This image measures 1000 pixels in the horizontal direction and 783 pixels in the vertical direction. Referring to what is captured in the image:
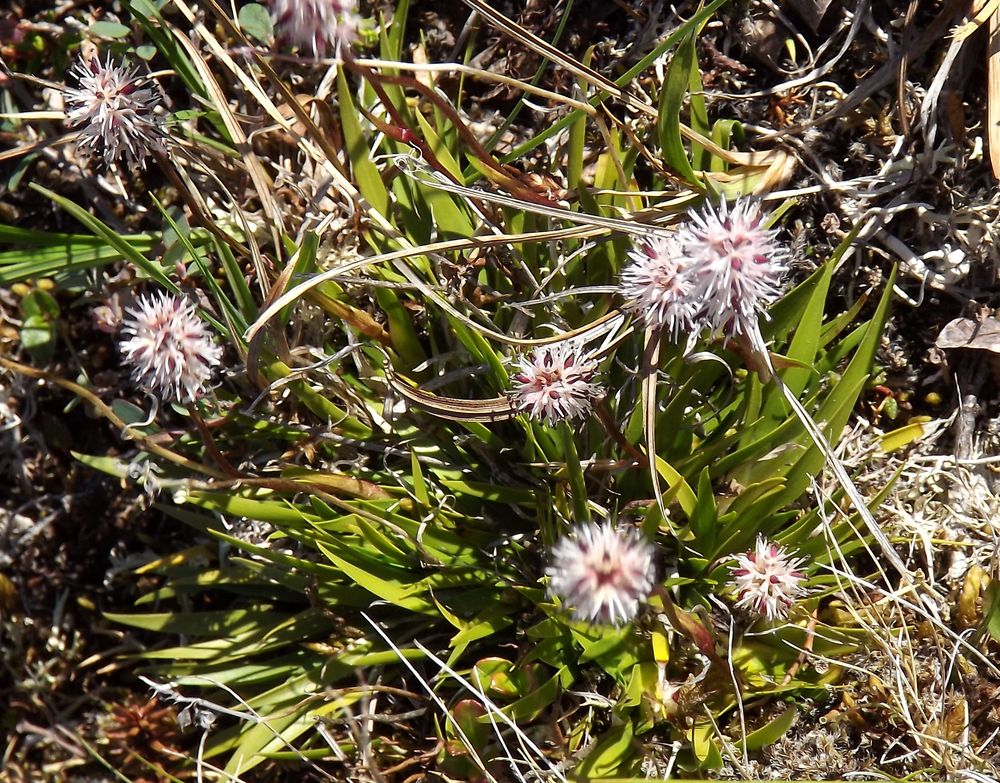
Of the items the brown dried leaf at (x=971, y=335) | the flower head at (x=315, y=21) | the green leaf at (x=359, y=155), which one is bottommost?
the brown dried leaf at (x=971, y=335)

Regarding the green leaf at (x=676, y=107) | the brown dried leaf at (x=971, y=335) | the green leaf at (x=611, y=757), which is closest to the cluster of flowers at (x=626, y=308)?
the green leaf at (x=676, y=107)

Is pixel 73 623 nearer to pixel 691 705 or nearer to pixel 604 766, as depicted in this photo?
pixel 604 766

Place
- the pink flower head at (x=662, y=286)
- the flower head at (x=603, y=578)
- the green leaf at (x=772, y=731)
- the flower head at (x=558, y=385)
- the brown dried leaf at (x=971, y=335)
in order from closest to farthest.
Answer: the flower head at (x=603, y=578), the pink flower head at (x=662, y=286), the flower head at (x=558, y=385), the green leaf at (x=772, y=731), the brown dried leaf at (x=971, y=335)

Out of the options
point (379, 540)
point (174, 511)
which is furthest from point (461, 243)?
point (174, 511)

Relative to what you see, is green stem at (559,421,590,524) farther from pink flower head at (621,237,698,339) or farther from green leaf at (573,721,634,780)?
green leaf at (573,721,634,780)

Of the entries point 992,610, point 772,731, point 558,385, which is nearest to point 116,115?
point 558,385

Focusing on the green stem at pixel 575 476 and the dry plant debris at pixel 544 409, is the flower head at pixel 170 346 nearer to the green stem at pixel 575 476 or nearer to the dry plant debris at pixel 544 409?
the dry plant debris at pixel 544 409

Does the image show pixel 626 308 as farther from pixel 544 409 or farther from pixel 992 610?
pixel 992 610


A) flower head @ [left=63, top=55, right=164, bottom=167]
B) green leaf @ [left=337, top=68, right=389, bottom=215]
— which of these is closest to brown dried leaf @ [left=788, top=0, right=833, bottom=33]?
green leaf @ [left=337, top=68, right=389, bottom=215]
